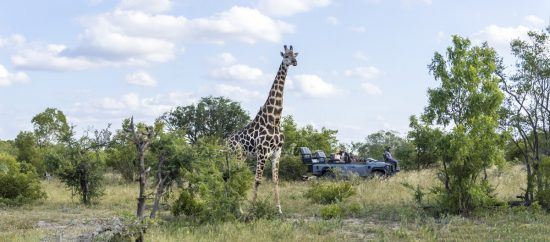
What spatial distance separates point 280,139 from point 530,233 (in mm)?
6205

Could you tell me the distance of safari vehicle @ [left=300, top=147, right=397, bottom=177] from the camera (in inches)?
881

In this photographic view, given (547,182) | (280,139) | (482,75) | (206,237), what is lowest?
(206,237)

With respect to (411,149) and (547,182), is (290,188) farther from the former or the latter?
(411,149)

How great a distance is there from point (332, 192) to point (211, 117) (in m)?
18.7

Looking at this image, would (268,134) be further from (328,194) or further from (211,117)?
(211,117)

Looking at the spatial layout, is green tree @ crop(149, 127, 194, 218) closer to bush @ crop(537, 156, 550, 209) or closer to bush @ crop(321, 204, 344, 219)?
bush @ crop(321, 204, 344, 219)

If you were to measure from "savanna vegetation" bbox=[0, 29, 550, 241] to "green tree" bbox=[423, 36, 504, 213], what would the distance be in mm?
22

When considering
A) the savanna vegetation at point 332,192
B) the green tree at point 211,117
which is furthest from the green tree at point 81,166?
the green tree at point 211,117

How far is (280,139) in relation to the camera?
15.1 metres

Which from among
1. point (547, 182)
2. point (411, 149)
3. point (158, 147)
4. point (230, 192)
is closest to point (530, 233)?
point (547, 182)

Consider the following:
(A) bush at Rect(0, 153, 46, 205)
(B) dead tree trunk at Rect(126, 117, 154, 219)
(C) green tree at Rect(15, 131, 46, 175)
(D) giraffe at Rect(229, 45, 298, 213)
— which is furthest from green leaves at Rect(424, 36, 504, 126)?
(C) green tree at Rect(15, 131, 46, 175)

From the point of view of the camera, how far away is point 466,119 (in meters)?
13.7

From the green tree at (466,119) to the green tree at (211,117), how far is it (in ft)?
66.9

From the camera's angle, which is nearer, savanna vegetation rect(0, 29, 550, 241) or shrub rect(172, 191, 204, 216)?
savanna vegetation rect(0, 29, 550, 241)
